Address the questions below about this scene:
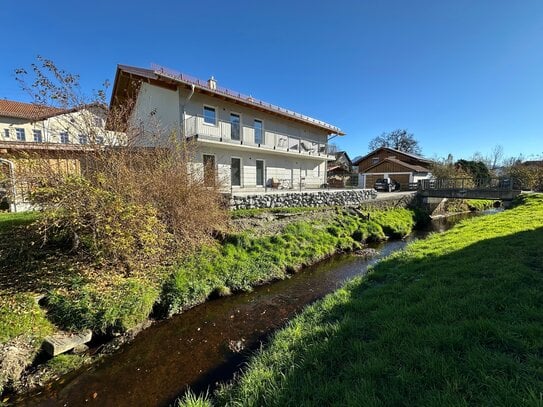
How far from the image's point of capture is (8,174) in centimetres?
530

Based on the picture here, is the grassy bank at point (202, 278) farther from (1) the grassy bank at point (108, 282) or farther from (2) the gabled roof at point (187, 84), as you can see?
(2) the gabled roof at point (187, 84)

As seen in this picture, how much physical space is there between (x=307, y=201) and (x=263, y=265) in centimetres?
648

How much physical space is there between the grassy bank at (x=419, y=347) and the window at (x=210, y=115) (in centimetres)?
1177

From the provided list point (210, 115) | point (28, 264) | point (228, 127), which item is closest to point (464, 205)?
point (228, 127)

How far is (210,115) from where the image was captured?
1395 centimetres

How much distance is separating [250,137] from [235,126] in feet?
3.92

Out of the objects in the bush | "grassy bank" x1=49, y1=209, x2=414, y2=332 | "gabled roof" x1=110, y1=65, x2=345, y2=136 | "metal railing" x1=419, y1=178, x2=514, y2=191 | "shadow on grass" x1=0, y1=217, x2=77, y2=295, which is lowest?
Result: "grassy bank" x1=49, y1=209, x2=414, y2=332

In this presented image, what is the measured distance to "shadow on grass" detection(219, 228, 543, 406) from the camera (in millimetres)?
2250

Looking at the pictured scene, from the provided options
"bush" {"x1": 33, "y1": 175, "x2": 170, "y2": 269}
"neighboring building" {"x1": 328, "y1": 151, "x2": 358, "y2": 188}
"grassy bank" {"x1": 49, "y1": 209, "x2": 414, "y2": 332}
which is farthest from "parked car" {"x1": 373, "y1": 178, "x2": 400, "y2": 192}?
"bush" {"x1": 33, "y1": 175, "x2": 170, "y2": 269}

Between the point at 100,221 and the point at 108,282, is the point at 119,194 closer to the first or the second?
the point at 100,221

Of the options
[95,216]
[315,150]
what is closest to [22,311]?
[95,216]

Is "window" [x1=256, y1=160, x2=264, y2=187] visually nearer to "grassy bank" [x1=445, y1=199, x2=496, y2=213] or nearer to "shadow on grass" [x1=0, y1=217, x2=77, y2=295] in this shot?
"shadow on grass" [x1=0, y1=217, x2=77, y2=295]

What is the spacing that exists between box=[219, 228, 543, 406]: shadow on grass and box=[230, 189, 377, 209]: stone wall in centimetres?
709

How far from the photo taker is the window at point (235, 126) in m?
15.0
